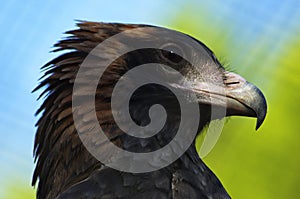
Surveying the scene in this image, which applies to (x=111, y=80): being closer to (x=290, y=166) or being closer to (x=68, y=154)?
(x=68, y=154)

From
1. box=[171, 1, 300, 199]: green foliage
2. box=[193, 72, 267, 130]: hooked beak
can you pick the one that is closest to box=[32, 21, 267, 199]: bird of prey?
box=[193, 72, 267, 130]: hooked beak

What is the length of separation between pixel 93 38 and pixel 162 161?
583 millimetres

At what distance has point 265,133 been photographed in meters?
7.91

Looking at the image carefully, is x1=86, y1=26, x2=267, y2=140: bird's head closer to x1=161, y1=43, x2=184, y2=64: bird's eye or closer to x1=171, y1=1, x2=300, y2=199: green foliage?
x1=161, y1=43, x2=184, y2=64: bird's eye

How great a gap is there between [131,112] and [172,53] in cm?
29

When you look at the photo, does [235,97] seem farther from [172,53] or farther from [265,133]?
[265,133]

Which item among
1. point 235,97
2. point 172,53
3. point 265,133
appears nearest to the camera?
point 235,97

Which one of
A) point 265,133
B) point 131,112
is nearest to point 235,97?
point 131,112

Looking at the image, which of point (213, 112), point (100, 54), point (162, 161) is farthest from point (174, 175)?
point (100, 54)

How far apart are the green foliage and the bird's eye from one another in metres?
3.37

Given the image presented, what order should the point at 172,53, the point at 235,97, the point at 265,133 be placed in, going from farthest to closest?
the point at 265,133 → the point at 172,53 → the point at 235,97

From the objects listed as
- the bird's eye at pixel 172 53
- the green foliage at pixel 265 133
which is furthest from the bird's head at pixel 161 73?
the green foliage at pixel 265 133

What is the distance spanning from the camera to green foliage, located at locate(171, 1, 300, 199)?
7.38m

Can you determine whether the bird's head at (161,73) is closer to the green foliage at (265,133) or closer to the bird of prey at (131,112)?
the bird of prey at (131,112)
